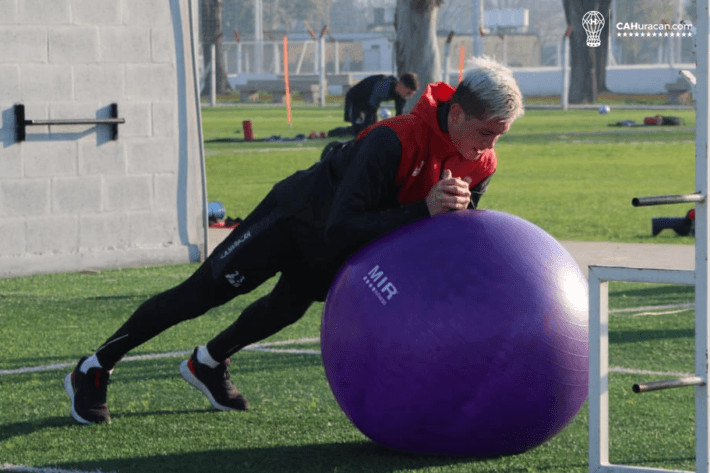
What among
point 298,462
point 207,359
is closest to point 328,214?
point 298,462

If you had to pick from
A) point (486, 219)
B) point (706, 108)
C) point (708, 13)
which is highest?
point (708, 13)

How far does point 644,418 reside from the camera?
19.0ft

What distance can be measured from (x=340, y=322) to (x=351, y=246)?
0.33 metres

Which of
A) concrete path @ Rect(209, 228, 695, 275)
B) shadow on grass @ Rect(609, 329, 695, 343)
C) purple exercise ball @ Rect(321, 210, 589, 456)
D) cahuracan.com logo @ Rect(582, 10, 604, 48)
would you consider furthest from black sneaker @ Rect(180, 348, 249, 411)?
cahuracan.com logo @ Rect(582, 10, 604, 48)

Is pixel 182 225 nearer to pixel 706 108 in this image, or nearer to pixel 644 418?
pixel 644 418

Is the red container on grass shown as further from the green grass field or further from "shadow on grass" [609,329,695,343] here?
"shadow on grass" [609,329,695,343]

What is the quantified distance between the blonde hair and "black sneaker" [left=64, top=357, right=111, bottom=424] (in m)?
2.19

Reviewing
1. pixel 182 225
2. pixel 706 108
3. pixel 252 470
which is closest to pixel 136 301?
pixel 182 225

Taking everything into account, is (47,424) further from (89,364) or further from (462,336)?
(462,336)

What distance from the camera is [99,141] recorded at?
10945mm

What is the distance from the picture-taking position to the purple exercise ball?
454 centimetres

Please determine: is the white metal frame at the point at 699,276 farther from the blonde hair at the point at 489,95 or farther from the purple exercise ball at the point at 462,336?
the blonde hair at the point at 489,95

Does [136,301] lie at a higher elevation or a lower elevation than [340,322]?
lower

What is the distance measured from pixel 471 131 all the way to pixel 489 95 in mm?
176
